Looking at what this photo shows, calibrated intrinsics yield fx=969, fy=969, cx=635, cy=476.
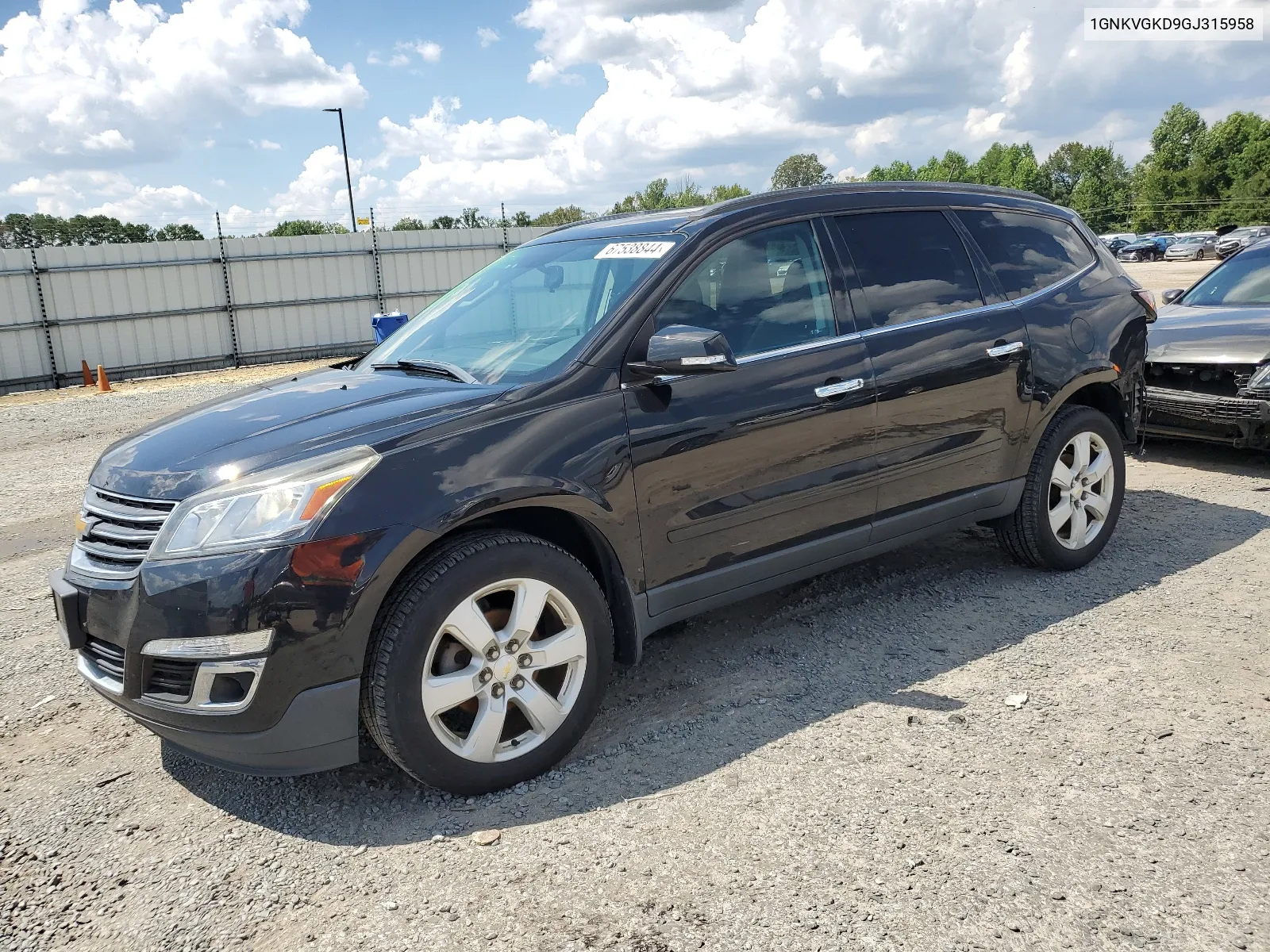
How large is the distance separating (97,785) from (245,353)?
57.0 feet

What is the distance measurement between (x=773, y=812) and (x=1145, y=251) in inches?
2235

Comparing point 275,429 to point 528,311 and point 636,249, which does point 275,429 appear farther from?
point 636,249

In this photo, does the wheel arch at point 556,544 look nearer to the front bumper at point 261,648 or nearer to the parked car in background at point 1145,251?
the front bumper at point 261,648

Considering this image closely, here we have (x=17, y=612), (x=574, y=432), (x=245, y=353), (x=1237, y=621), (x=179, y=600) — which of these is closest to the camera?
(x=179, y=600)

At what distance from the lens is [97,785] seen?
3.25m

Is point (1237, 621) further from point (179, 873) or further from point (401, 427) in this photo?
point (179, 873)

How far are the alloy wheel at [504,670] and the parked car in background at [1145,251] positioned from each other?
55.1 m

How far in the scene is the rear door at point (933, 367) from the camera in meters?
4.05

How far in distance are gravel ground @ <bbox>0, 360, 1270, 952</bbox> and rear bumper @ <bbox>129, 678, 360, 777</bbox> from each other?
266 mm

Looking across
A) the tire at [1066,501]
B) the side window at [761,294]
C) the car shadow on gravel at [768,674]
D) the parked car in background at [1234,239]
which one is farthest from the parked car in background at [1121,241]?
the side window at [761,294]

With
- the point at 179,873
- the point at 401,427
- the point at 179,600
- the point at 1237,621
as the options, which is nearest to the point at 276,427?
the point at 401,427

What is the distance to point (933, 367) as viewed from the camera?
415 cm

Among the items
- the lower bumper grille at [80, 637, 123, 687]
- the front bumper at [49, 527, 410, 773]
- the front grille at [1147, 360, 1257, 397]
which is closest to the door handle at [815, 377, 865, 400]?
the front bumper at [49, 527, 410, 773]

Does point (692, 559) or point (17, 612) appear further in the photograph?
point (17, 612)
